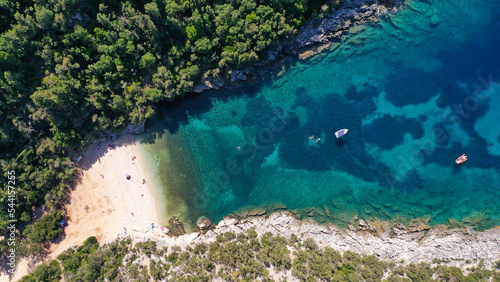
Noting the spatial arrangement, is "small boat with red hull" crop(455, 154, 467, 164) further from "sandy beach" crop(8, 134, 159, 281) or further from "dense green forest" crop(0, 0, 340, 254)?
"sandy beach" crop(8, 134, 159, 281)

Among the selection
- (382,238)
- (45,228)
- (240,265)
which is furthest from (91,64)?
(382,238)

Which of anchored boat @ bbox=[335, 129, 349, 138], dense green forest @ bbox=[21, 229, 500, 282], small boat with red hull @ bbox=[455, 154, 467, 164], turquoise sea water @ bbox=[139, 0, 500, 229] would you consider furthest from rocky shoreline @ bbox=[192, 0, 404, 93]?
small boat with red hull @ bbox=[455, 154, 467, 164]

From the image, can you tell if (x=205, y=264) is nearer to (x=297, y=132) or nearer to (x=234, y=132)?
(x=234, y=132)

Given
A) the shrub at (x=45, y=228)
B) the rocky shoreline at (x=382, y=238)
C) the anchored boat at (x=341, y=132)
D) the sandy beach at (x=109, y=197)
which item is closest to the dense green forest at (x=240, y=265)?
the rocky shoreline at (x=382, y=238)

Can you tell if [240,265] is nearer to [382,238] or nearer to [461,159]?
[382,238]

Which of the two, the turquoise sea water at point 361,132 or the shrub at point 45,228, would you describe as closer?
the shrub at point 45,228

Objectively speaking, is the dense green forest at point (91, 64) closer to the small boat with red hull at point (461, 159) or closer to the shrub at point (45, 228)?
the shrub at point (45, 228)

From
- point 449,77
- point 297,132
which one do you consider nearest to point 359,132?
point 297,132
